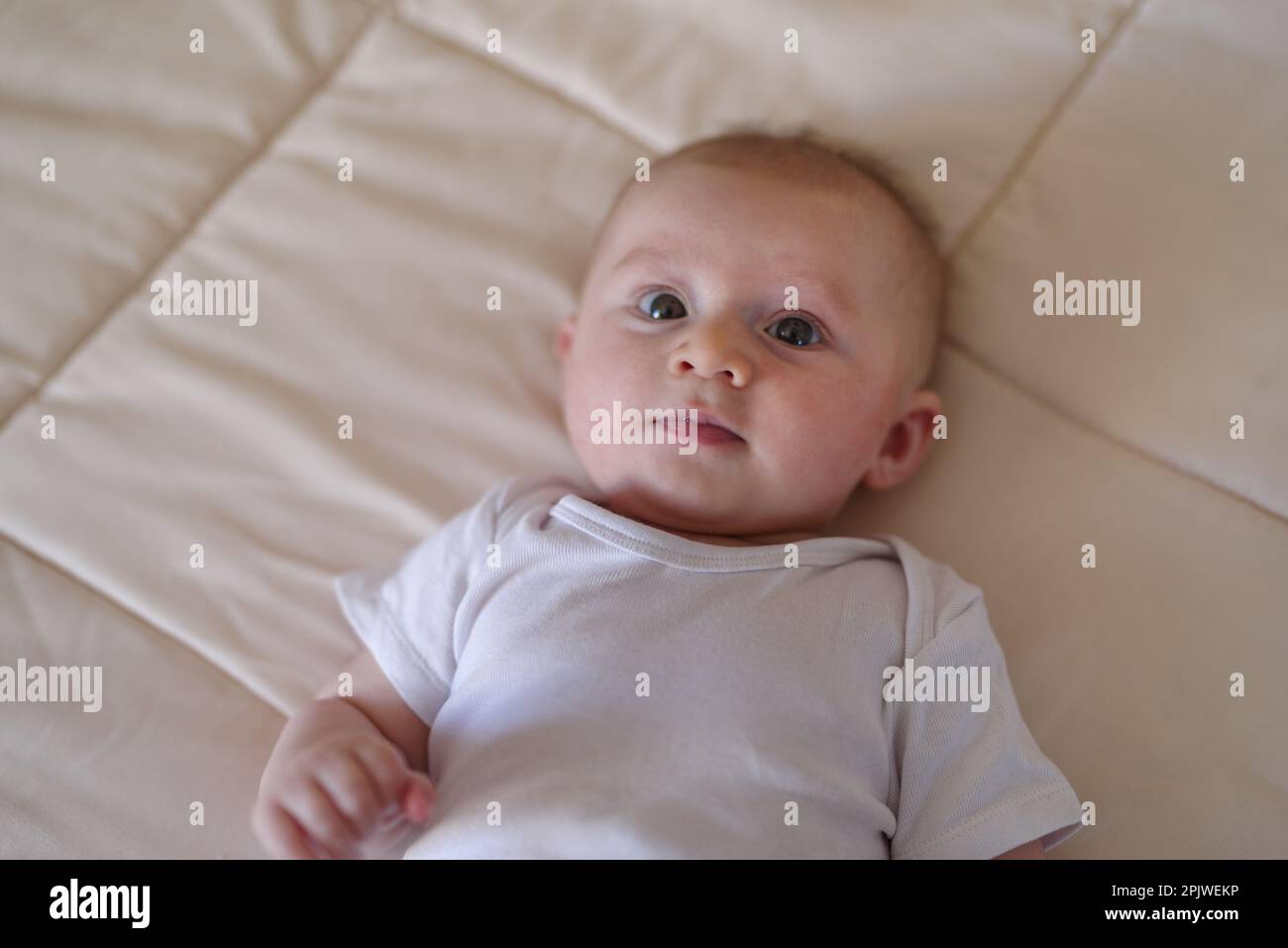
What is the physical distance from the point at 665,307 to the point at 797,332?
0.16m

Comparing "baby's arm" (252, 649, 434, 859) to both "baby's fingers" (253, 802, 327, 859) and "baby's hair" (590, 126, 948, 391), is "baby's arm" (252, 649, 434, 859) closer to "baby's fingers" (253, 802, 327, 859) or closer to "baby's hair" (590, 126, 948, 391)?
"baby's fingers" (253, 802, 327, 859)

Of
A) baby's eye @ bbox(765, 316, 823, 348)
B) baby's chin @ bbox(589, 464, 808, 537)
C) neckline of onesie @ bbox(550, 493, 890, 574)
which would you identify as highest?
baby's eye @ bbox(765, 316, 823, 348)

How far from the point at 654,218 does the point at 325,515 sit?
1.86 feet

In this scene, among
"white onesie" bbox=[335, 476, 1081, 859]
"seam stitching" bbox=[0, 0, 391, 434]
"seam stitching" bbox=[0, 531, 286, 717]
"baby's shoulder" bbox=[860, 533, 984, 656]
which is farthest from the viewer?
"seam stitching" bbox=[0, 0, 391, 434]

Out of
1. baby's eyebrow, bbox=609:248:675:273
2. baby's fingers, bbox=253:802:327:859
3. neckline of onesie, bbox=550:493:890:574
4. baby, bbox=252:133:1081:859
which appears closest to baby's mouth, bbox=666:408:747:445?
baby, bbox=252:133:1081:859

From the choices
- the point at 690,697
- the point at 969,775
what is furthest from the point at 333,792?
the point at 969,775

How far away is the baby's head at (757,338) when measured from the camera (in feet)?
3.95

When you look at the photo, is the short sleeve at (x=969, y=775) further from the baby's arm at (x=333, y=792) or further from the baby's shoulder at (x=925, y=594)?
the baby's arm at (x=333, y=792)

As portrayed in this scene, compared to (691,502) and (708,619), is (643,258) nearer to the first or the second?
(691,502)

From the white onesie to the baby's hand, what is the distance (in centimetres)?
Result: 6

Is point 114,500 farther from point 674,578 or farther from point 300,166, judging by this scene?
point 674,578

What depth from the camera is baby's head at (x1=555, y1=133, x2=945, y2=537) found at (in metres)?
1.20

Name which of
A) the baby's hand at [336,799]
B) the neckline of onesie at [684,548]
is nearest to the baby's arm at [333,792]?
the baby's hand at [336,799]

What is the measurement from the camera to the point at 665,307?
1.29 m
